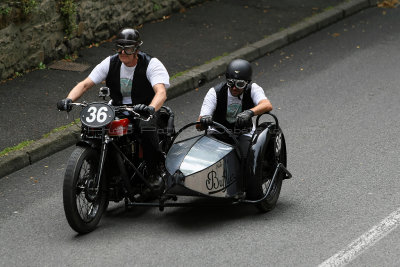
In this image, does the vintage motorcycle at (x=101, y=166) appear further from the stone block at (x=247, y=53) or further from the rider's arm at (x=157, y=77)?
the stone block at (x=247, y=53)

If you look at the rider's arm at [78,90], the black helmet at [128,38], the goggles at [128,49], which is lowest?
the rider's arm at [78,90]

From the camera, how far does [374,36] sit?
47.3 feet

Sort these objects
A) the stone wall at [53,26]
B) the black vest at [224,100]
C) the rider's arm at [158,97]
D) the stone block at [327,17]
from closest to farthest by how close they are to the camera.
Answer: the rider's arm at [158,97], the black vest at [224,100], the stone wall at [53,26], the stone block at [327,17]

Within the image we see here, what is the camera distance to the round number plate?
7.36 metres

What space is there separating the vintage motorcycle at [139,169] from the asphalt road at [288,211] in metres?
0.22

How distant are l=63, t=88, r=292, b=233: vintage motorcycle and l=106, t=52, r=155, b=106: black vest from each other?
370 mm

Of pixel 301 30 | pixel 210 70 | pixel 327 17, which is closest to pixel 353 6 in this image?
pixel 327 17

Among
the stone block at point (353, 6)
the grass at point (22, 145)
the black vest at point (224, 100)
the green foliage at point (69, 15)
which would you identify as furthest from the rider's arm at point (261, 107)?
the stone block at point (353, 6)

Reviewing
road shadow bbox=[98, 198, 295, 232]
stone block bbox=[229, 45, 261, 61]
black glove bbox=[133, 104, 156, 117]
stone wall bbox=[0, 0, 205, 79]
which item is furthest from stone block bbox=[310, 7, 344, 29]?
black glove bbox=[133, 104, 156, 117]

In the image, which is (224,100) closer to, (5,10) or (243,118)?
(243,118)

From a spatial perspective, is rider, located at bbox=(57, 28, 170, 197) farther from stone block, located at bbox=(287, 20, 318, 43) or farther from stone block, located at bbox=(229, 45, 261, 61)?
stone block, located at bbox=(287, 20, 318, 43)

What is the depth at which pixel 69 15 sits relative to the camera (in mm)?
12688

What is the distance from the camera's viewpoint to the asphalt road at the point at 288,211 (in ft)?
23.1

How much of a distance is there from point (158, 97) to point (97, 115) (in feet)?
2.23
